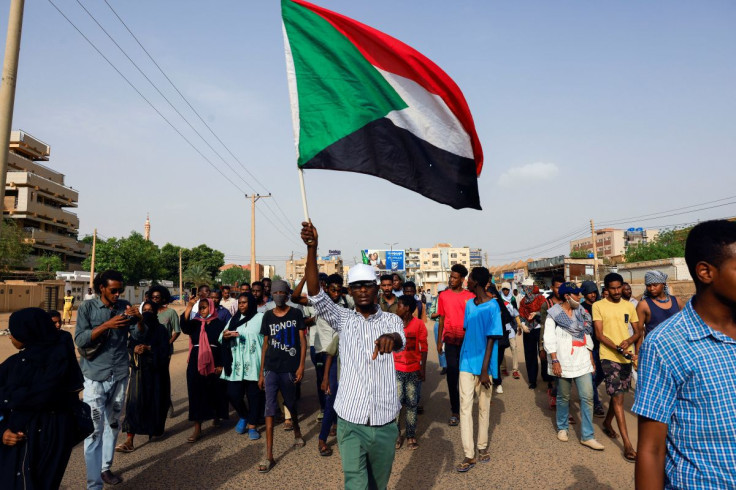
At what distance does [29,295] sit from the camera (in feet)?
138

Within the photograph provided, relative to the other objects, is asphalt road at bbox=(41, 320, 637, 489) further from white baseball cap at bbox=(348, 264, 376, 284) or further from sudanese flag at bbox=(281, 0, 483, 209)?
sudanese flag at bbox=(281, 0, 483, 209)

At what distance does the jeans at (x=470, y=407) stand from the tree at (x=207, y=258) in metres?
92.7

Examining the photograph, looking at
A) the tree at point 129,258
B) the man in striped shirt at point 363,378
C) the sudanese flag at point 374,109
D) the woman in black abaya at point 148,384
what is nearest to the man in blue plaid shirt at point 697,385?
the man in striped shirt at point 363,378

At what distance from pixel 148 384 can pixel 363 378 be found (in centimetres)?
413

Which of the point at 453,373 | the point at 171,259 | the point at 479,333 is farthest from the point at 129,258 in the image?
the point at 479,333

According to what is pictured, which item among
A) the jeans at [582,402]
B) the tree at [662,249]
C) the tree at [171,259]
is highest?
the tree at [171,259]

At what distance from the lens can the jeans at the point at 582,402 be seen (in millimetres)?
6195

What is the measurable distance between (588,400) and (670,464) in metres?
4.68

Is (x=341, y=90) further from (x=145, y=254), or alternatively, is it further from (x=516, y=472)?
(x=145, y=254)

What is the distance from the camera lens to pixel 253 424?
6.68 m

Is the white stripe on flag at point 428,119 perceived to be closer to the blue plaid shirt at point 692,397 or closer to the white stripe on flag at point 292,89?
the white stripe on flag at point 292,89

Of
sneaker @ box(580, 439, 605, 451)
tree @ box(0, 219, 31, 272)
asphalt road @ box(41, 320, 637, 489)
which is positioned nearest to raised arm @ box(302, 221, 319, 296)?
asphalt road @ box(41, 320, 637, 489)

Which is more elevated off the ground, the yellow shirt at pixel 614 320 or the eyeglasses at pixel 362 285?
the eyeglasses at pixel 362 285

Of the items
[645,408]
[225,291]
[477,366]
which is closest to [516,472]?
[477,366]
